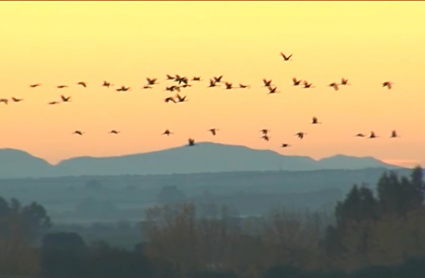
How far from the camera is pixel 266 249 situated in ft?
286

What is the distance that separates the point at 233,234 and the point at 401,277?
31.8 meters

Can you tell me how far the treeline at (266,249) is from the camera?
74.2m

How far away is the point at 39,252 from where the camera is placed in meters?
83.2

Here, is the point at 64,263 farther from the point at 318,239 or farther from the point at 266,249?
the point at 318,239

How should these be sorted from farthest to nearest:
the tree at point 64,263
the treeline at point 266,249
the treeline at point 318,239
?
the treeline at point 318,239, the treeline at point 266,249, the tree at point 64,263

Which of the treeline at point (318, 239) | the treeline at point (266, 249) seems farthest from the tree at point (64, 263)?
the treeline at point (318, 239)

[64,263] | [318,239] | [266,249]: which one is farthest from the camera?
[318,239]

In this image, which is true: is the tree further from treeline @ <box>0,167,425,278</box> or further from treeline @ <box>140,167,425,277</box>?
treeline @ <box>140,167,425,277</box>

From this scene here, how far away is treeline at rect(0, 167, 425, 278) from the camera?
74188 mm

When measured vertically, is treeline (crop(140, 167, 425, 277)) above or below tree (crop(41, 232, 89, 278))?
above

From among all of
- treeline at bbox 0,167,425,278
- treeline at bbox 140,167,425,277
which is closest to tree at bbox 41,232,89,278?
treeline at bbox 0,167,425,278

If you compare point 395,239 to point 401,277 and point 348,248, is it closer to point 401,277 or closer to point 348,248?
point 348,248

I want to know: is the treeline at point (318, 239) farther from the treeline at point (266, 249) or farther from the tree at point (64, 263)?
the tree at point (64, 263)

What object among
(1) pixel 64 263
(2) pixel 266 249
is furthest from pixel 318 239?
(1) pixel 64 263
